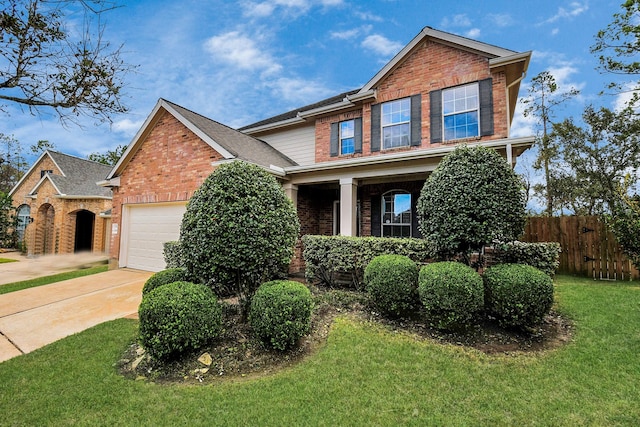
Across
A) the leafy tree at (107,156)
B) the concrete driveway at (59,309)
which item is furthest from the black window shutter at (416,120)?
the leafy tree at (107,156)

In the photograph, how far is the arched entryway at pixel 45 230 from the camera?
17641 millimetres

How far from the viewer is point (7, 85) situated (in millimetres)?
4176

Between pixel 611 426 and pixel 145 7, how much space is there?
8.67 meters

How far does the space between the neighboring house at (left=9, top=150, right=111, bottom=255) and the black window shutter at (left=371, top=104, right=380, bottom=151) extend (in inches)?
587

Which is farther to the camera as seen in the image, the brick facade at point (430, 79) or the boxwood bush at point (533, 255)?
the brick facade at point (430, 79)

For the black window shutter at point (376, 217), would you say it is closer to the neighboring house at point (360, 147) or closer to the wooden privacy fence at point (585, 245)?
the neighboring house at point (360, 147)

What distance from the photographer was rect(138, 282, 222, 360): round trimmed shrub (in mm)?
3594

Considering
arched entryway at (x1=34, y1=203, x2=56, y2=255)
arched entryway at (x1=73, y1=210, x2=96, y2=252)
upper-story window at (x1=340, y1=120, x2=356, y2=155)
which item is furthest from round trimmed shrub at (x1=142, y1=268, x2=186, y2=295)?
arched entryway at (x1=34, y1=203, x2=56, y2=255)

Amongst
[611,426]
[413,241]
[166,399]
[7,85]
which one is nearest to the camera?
[611,426]

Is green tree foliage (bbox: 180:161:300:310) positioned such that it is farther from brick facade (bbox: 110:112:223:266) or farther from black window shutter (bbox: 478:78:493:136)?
black window shutter (bbox: 478:78:493:136)

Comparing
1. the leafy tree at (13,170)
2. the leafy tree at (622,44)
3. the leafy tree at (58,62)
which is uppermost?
the leafy tree at (622,44)

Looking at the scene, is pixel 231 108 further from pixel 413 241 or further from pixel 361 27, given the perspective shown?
pixel 413 241

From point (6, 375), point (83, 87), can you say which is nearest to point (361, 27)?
point (83, 87)

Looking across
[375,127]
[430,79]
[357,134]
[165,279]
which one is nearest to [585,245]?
[430,79]
